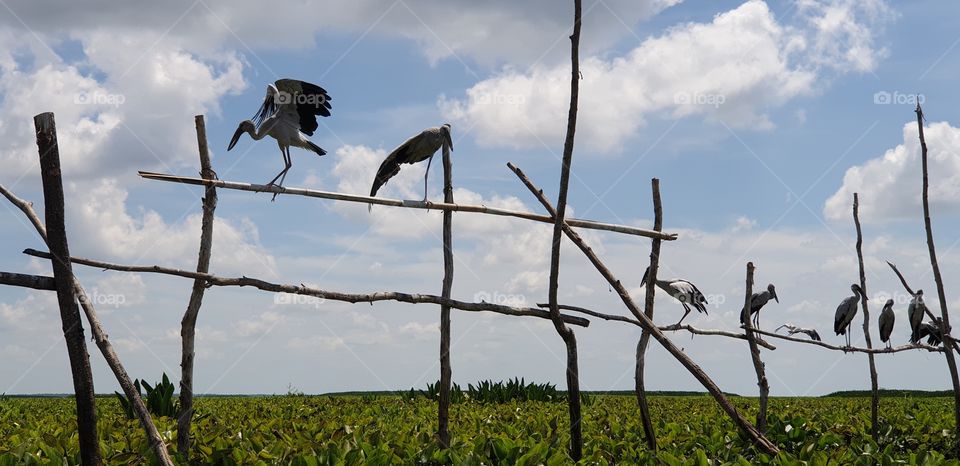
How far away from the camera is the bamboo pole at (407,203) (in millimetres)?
5985

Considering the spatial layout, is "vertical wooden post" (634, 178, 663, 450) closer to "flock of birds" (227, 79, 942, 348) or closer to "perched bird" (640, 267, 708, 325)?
"flock of birds" (227, 79, 942, 348)

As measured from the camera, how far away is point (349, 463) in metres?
5.11

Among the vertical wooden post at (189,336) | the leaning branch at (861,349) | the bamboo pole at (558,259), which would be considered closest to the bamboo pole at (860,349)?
the leaning branch at (861,349)

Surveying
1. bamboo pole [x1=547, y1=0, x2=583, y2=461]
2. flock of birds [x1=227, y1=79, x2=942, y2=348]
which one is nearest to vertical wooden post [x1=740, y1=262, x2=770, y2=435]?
flock of birds [x1=227, y1=79, x2=942, y2=348]

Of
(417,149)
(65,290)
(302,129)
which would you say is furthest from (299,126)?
(65,290)

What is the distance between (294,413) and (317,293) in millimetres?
5229

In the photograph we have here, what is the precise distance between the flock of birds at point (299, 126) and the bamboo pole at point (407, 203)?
0.40 m

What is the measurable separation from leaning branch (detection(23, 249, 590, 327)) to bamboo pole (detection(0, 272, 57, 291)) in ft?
0.67

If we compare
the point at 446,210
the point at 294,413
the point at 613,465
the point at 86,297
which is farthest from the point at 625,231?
the point at 294,413

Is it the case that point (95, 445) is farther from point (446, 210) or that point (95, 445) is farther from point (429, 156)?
point (429, 156)

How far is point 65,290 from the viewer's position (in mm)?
4914

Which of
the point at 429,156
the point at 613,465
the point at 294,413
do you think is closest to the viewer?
the point at 613,465

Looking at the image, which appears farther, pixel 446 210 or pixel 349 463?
pixel 446 210

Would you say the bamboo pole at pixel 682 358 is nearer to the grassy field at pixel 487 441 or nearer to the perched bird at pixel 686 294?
the grassy field at pixel 487 441
